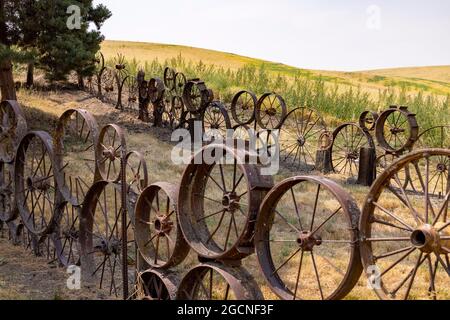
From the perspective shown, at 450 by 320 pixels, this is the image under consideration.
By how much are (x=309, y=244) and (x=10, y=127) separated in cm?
552

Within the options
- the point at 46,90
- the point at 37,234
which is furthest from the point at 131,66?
the point at 37,234

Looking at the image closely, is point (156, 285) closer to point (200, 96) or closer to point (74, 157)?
point (74, 157)

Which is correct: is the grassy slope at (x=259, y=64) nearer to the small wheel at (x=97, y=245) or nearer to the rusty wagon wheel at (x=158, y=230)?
the small wheel at (x=97, y=245)

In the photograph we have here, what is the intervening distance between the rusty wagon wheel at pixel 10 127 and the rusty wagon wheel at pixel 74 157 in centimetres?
62

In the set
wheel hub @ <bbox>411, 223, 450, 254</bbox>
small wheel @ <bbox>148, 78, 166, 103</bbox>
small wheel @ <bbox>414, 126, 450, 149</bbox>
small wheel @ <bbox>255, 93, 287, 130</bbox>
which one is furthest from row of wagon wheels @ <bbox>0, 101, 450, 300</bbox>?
small wheel @ <bbox>414, 126, 450, 149</bbox>

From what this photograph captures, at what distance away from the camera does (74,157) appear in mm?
11578

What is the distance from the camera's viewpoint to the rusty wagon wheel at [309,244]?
3455 millimetres

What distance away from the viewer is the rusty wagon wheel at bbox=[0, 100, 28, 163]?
715 centimetres

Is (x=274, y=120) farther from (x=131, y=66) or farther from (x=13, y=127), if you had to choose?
(x=13, y=127)

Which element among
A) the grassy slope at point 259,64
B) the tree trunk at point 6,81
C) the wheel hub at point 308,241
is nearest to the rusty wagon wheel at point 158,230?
the wheel hub at point 308,241

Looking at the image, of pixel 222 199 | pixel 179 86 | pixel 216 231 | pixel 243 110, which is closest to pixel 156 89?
pixel 179 86

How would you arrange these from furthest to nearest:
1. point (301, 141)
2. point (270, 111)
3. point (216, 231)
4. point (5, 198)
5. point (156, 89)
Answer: point (156, 89) < point (301, 141) < point (270, 111) < point (5, 198) < point (216, 231)
